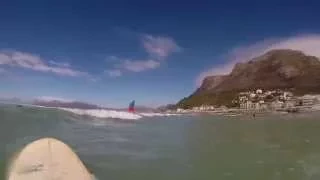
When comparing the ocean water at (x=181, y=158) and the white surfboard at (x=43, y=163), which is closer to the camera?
the white surfboard at (x=43, y=163)

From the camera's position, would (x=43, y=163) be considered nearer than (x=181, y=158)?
Yes

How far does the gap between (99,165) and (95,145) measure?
5.36 metres

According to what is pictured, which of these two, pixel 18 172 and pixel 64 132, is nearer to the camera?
pixel 18 172

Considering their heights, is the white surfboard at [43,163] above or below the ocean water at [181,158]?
above

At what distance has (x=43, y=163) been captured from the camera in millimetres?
6434

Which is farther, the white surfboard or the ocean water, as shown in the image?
the ocean water

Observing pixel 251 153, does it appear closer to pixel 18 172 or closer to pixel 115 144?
pixel 115 144

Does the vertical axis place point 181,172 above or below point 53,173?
below

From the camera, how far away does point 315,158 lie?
1939 cm

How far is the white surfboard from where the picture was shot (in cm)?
639

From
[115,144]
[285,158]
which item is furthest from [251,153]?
[115,144]

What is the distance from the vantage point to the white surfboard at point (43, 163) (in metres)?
6.39

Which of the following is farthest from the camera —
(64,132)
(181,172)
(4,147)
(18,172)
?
(64,132)

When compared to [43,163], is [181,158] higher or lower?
lower
